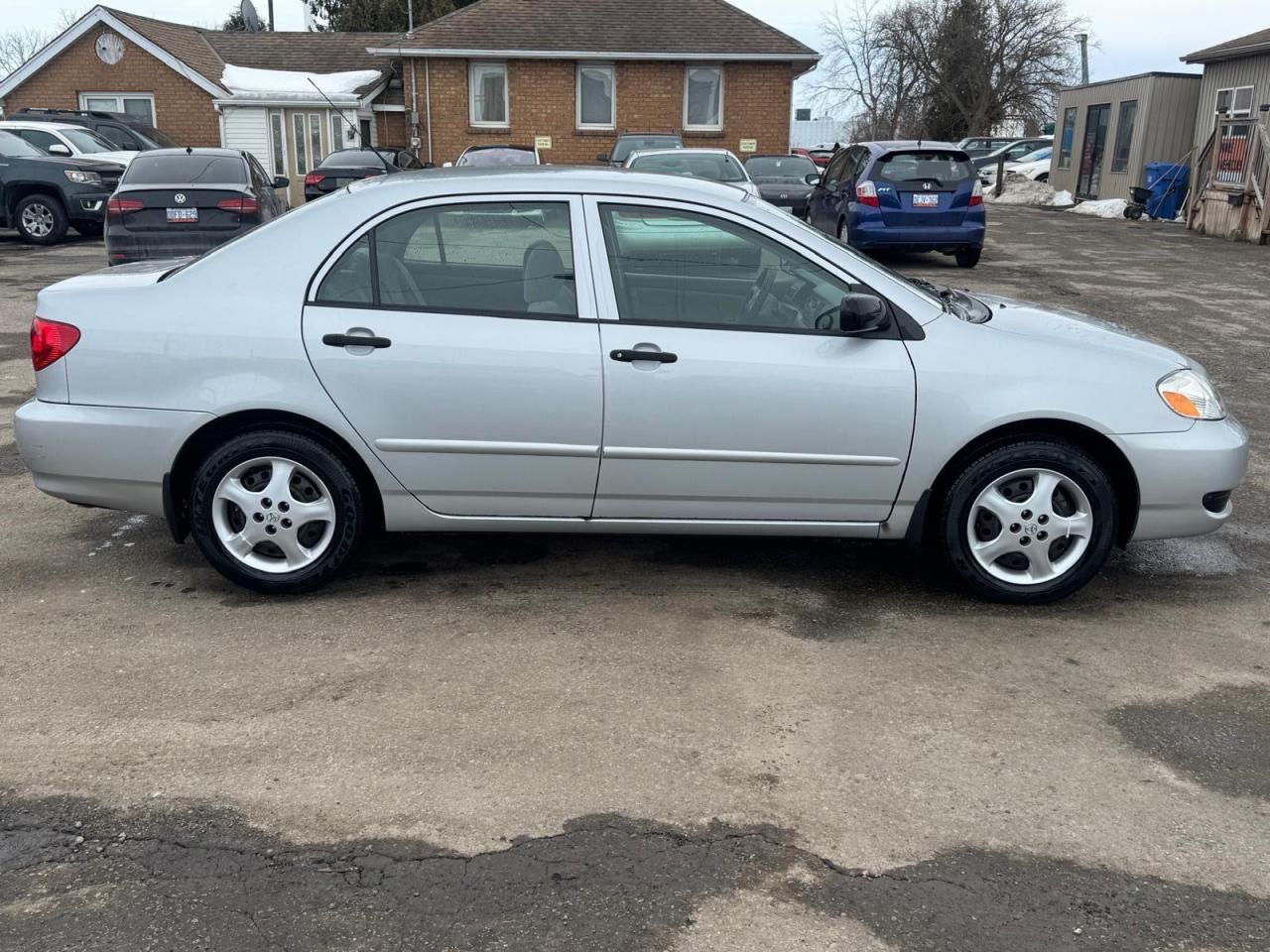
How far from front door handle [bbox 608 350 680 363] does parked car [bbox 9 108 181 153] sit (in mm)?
18959

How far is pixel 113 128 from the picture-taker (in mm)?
21578

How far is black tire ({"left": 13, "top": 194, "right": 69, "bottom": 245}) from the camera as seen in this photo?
17.4 meters

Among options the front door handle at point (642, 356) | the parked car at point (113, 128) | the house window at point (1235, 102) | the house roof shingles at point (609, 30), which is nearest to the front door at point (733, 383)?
the front door handle at point (642, 356)

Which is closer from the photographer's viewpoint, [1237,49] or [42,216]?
[42,216]

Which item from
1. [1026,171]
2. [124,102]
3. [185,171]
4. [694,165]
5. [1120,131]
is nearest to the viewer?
[185,171]

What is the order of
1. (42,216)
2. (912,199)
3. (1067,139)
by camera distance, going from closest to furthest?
(912,199) < (42,216) < (1067,139)

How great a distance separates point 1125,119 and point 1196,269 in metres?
12.4

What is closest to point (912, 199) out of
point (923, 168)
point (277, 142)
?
point (923, 168)

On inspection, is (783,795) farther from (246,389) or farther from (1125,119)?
(1125,119)

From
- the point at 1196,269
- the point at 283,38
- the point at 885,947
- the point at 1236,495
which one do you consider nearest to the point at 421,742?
the point at 885,947

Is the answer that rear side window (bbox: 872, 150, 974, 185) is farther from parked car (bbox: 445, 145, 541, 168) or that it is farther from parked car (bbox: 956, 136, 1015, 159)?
parked car (bbox: 956, 136, 1015, 159)

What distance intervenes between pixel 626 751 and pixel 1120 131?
27.4 meters

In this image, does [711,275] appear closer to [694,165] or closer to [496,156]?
[694,165]

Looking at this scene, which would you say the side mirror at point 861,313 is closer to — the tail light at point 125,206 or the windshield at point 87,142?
the tail light at point 125,206
